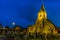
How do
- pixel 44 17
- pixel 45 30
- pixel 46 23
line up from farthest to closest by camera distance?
pixel 44 17 → pixel 46 23 → pixel 45 30

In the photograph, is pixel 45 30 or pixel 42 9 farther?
pixel 42 9

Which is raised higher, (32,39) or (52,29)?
(52,29)

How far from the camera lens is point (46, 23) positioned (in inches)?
3743

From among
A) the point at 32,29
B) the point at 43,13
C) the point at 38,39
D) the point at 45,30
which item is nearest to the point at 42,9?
the point at 43,13

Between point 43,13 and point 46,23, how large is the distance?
609 inches

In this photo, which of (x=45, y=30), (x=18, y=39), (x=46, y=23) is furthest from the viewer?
(x=46, y=23)

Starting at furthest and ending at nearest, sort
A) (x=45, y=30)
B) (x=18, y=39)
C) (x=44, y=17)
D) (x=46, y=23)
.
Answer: (x=44, y=17)
(x=46, y=23)
(x=45, y=30)
(x=18, y=39)

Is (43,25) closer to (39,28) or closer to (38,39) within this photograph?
(39,28)

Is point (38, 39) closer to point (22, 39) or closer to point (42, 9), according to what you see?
point (22, 39)

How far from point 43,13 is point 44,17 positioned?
2.33m

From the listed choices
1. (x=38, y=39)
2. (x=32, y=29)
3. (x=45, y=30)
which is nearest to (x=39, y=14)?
(x=32, y=29)

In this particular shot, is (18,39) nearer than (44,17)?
Yes

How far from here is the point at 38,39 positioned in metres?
42.5

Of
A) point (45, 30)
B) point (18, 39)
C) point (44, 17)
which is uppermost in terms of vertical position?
point (44, 17)
